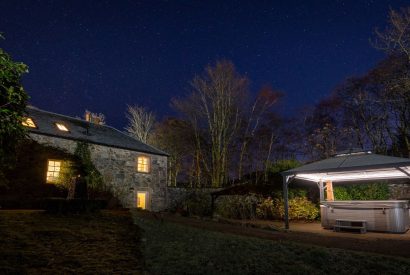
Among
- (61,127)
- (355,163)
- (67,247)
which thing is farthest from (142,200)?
(67,247)

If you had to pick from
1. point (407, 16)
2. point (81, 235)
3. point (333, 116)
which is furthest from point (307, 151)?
point (81, 235)

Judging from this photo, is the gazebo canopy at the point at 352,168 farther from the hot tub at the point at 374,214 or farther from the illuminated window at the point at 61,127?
the illuminated window at the point at 61,127

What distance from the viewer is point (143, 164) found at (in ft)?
63.9

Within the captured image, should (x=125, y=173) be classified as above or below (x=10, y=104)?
below

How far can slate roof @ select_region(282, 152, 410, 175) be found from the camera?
8.86 m

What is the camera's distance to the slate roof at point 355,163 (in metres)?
8.86

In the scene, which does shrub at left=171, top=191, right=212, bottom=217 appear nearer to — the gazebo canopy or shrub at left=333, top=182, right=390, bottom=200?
shrub at left=333, top=182, right=390, bottom=200

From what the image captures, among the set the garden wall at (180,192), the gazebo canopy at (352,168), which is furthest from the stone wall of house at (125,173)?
the gazebo canopy at (352,168)

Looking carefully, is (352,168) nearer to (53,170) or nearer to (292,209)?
(292,209)

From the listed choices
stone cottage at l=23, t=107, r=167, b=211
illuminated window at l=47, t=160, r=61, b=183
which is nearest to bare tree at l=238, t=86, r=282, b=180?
stone cottage at l=23, t=107, r=167, b=211

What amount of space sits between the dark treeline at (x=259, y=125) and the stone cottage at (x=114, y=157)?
661 centimetres

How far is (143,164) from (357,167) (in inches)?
543

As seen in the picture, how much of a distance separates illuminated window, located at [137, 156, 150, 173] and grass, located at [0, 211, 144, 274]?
456 inches

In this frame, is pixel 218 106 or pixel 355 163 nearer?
pixel 355 163
